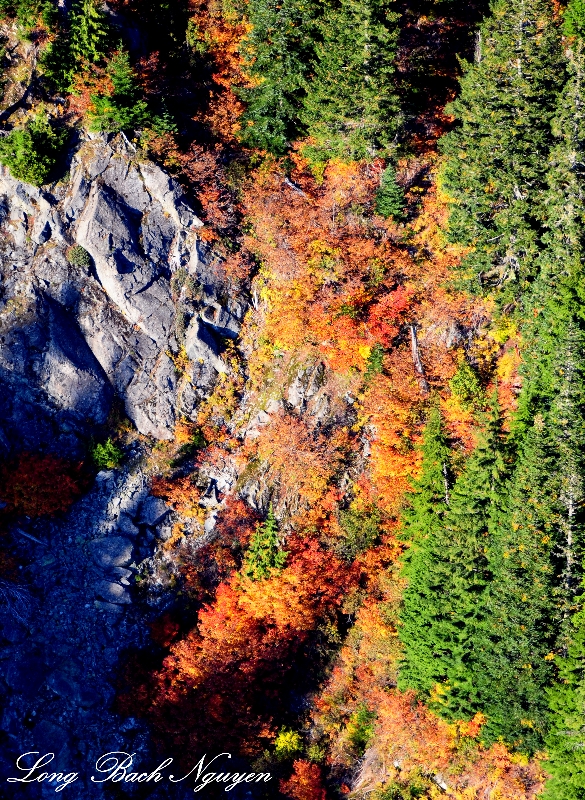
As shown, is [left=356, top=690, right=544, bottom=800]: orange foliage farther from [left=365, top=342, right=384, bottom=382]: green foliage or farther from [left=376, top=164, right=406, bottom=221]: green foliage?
[left=376, top=164, right=406, bottom=221]: green foliage

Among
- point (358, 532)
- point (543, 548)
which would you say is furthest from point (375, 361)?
point (543, 548)

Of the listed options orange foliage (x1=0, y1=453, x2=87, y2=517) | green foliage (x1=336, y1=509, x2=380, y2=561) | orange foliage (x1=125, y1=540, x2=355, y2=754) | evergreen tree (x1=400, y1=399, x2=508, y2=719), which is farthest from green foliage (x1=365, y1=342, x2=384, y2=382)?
orange foliage (x1=0, y1=453, x2=87, y2=517)

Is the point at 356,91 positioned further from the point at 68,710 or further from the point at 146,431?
the point at 68,710

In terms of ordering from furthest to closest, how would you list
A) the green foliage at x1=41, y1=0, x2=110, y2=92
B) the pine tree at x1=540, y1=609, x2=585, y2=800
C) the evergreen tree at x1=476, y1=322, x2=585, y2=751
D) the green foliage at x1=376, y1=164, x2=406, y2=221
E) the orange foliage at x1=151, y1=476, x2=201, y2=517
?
the orange foliage at x1=151, y1=476, x2=201, y2=517, the green foliage at x1=376, y1=164, x2=406, y2=221, the green foliage at x1=41, y1=0, x2=110, y2=92, the evergreen tree at x1=476, y1=322, x2=585, y2=751, the pine tree at x1=540, y1=609, x2=585, y2=800

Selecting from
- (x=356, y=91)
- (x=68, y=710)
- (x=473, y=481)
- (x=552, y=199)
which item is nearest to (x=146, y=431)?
(x=68, y=710)

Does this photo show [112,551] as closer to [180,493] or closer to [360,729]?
[180,493]

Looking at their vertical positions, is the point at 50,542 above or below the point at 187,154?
below
